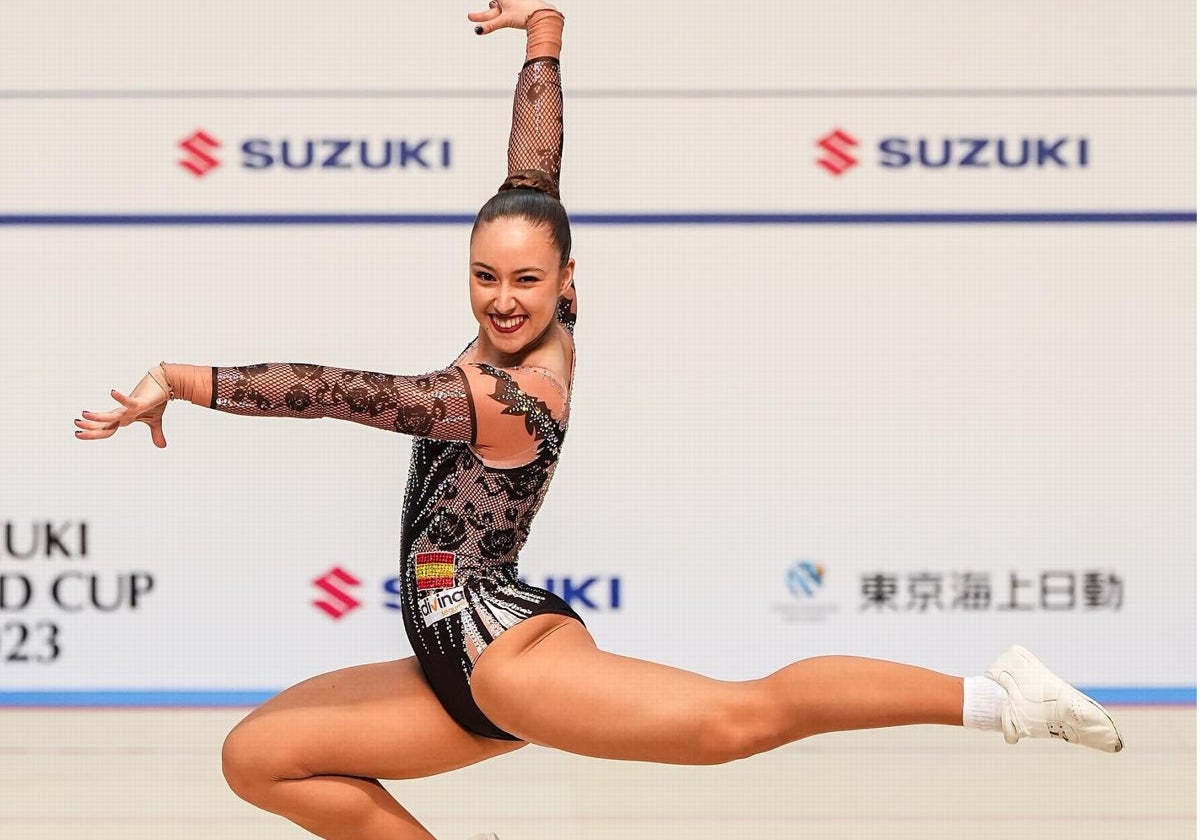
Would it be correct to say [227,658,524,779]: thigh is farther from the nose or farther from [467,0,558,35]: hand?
[467,0,558,35]: hand

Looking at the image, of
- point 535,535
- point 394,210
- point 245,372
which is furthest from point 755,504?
point 245,372

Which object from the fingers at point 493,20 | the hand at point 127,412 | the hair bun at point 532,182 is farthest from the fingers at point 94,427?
the fingers at point 493,20

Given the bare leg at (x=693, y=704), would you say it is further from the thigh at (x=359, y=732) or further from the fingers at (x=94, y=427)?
the fingers at (x=94, y=427)

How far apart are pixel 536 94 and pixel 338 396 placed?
78 cm

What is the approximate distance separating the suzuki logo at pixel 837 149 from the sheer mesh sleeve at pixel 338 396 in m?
2.21

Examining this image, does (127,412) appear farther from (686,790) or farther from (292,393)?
(686,790)

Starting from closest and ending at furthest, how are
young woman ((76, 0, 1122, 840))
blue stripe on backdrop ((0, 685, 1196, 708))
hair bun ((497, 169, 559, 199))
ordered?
young woman ((76, 0, 1122, 840)), hair bun ((497, 169, 559, 199)), blue stripe on backdrop ((0, 685, 1196, 708))

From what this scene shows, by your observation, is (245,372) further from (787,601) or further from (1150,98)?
(1150,98)

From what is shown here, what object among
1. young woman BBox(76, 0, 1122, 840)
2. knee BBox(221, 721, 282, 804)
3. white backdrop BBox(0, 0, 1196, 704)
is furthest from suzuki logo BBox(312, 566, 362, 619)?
knee BBox(221, 721, 282, 804)

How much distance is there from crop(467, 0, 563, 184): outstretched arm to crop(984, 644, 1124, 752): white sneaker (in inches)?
43.5

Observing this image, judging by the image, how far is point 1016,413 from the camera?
4125mm

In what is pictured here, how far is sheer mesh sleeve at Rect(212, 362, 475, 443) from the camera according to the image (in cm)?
205

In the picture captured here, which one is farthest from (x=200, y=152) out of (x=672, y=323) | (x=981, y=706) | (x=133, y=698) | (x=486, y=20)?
(x=981, y=706)

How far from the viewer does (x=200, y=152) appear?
407 cm
